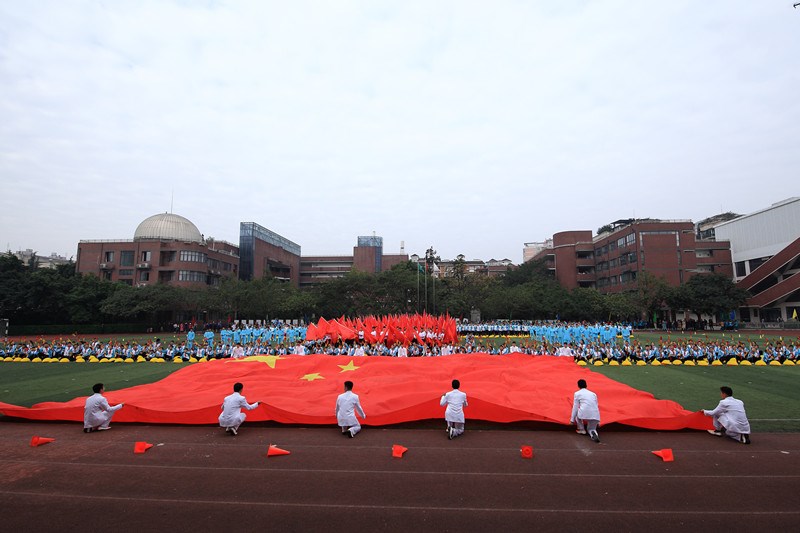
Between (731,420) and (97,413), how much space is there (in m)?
13.5

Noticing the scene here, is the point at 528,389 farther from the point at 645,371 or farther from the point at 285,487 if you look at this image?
the point at 645,371

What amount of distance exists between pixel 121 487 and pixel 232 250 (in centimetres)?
7891

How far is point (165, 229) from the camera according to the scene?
6506cm

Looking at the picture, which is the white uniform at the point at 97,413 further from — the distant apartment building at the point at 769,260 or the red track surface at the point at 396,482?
the distant apartment building at the point at 769,260

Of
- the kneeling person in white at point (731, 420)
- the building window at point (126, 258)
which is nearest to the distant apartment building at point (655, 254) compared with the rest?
the kneeling person in white at point (731, 420)

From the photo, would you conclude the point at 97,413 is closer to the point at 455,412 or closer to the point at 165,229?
the point at 455,412

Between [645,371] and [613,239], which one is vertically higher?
[613,239]

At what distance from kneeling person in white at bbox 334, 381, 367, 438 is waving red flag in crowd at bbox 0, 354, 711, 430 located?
567 mm

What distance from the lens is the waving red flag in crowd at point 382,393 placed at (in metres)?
9.77

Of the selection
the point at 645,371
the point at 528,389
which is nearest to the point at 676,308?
the point at 645,371

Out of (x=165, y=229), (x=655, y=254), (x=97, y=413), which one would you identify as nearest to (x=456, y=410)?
(x=97, y=413)

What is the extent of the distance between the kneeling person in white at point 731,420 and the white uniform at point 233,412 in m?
10.0

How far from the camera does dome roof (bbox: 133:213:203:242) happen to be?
212ft

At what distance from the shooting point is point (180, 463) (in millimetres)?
7633
